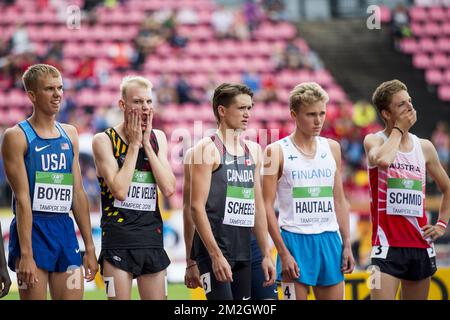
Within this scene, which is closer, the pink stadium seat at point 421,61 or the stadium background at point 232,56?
the stadium background at point 232,56

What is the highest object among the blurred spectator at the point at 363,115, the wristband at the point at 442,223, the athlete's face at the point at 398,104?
the blurred spectator at the point at 363,115

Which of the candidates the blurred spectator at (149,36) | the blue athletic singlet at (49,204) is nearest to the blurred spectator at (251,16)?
the blurred spectator at (149,36)

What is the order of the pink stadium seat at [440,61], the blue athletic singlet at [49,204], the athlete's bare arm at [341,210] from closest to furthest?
1. the blue athletic singlet at [49,204]
2. the athlete's bare arm at [341,210]
3. the pink stadium seat at [440,61]

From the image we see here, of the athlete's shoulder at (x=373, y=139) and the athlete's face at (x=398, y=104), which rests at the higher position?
the athlete's face at (x=398, y=104)

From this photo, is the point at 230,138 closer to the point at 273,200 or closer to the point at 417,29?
the point at 273,200

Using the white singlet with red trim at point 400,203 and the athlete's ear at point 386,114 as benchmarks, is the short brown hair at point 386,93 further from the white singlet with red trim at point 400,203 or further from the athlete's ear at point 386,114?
the white singlet with red trim at point 400,203

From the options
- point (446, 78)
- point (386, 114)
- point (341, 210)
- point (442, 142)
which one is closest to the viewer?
point (341, 210)

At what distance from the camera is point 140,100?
539 centimetres

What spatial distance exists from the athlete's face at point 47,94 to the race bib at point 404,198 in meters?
2.41

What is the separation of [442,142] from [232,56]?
561cm

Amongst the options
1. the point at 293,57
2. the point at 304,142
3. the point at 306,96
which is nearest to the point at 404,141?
the point at 304,142

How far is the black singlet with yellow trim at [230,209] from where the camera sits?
212 inches

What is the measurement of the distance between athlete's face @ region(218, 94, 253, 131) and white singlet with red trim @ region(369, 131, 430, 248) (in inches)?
44.2

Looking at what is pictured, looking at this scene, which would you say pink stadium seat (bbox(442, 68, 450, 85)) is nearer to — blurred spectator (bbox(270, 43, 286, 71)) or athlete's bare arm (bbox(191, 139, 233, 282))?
blurred spectator (bbox(270, 43, 286, 71))
